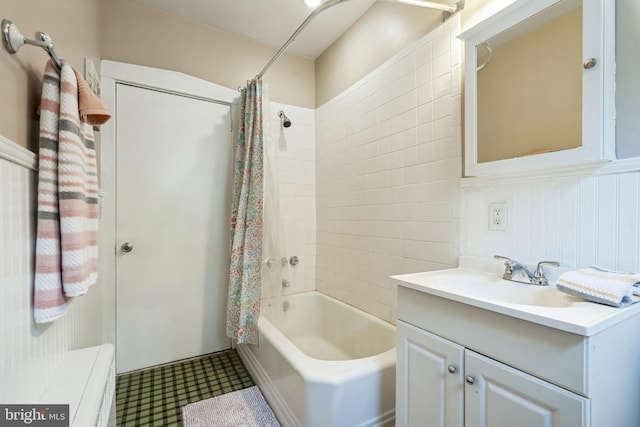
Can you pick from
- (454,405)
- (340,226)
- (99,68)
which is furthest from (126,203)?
(454,405)

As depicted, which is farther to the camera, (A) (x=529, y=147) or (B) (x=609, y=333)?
(A) (x=529, y=147)

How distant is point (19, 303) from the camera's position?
2.34 ft

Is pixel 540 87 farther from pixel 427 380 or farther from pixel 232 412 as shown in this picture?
pixel 232 412

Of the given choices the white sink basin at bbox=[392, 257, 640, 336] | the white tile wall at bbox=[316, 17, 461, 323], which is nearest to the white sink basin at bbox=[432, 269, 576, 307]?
the white sink basin at bbox=[392, 257, 640, 336]

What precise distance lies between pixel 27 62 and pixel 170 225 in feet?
4.55

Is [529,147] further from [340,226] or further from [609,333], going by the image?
[340,226]

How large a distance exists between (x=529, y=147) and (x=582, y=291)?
584mm

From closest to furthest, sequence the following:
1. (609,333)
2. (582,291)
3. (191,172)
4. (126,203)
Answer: (609,333), (582,291), (126,203), (191,172)

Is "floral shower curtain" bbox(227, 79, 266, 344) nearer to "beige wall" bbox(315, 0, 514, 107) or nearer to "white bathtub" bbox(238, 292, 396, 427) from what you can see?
"white bathtub" bbox(238, 292, 396, 427)

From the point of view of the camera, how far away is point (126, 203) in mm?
1927

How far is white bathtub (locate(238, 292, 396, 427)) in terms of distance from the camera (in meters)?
1.21

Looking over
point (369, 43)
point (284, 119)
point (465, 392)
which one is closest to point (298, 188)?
point (284, 119)

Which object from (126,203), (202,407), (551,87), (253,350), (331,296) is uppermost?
(551,87)

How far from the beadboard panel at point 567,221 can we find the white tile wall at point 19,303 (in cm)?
162
